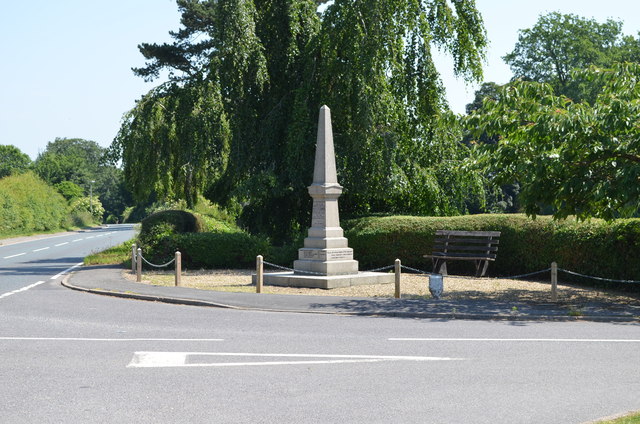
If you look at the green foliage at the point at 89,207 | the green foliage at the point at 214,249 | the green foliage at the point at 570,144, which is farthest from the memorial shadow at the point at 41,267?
the green foliage at the point at 89,207

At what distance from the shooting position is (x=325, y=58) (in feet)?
73.2

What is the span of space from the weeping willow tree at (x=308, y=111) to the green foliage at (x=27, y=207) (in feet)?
103

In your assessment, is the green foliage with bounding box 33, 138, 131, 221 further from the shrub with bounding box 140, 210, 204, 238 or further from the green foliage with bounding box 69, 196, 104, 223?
the shrub with bounding box 140, 210, 204, 238

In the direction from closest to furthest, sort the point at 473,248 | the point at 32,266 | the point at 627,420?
1. the point at 627,420
2. the point at 473,248
3. the point at 32,266

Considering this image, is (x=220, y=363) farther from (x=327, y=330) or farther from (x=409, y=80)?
(x=409, y=80)

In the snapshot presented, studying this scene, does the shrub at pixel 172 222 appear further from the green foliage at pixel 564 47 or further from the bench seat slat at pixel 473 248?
the green foliage at pixel 564 47

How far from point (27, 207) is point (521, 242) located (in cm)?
4726

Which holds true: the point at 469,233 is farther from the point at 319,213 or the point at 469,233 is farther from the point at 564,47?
the point at 564,47

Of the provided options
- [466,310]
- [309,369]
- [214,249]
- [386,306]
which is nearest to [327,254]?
[386,306]

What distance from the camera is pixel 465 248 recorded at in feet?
63.9

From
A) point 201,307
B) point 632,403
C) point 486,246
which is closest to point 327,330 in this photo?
point 201,307

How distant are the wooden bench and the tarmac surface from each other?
17.5 feet

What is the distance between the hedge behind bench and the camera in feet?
53.8

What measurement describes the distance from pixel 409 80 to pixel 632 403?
57.5ft
